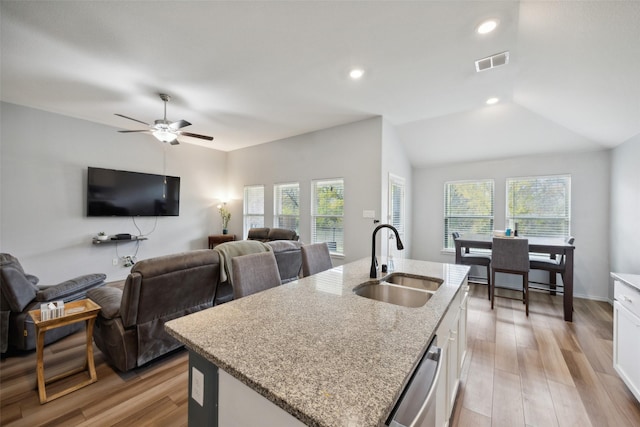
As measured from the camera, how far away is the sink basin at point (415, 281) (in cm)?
178

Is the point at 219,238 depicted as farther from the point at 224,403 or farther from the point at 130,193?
the point at 224,403

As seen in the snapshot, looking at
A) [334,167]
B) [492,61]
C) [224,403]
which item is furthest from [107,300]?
[492,61]

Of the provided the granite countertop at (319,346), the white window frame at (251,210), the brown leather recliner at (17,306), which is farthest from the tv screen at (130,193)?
the granite countertop at (319,346)

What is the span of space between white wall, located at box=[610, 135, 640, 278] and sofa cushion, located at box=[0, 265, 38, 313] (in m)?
6.49

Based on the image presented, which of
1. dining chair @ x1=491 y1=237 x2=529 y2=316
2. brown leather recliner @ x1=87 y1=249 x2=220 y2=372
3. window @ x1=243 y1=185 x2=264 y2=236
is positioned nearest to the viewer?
brown leather recliner @ x1=87 y1=249 x2=220 y2=372

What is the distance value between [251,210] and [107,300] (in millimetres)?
4275

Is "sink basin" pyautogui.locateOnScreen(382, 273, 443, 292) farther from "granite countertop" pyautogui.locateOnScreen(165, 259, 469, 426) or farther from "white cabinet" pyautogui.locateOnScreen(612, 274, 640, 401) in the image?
"white cabinet" pyautogui.locateOnScreen(612, 274, 640, 401)

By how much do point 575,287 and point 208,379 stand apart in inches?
216

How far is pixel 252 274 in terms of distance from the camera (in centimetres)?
174

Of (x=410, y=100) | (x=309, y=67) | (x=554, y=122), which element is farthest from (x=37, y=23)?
(x=554, y=122)

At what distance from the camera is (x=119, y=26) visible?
2.22m

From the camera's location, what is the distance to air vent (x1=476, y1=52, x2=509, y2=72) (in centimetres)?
256

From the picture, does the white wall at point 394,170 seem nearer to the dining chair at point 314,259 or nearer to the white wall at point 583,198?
the white wall at point 583,198

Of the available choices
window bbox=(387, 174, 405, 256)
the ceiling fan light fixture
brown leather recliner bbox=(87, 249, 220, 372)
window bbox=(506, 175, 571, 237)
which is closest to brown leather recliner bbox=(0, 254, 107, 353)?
brown leather recliner bbox=(87, 249, 220, 372)
